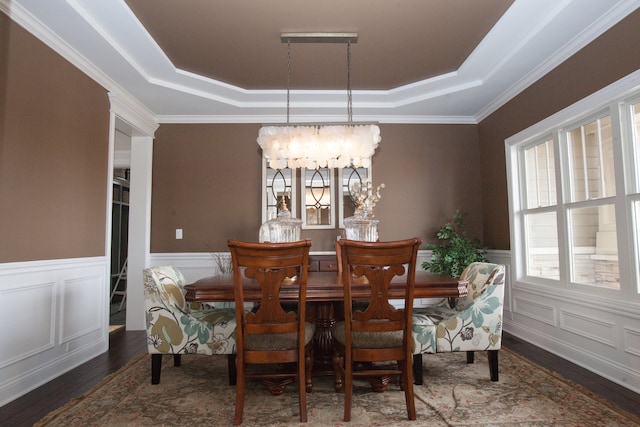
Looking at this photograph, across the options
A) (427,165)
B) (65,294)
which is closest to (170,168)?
(65,294)

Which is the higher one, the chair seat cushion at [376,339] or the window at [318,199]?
the window at [318,199]

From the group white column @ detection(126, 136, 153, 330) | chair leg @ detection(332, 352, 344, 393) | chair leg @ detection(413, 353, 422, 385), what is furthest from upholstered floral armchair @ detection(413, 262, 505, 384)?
white column @ detection(126, 136, 153, 330)

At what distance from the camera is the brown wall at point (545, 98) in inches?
102

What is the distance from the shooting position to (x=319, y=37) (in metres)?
3.13

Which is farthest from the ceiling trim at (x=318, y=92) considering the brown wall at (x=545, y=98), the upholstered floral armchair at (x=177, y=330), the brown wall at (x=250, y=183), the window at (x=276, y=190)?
the upholstered floral armchair at (x=177, y=330)

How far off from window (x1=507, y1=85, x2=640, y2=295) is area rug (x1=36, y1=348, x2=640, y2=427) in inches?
38.0

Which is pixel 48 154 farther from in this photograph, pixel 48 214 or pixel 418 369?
pixel 418 369

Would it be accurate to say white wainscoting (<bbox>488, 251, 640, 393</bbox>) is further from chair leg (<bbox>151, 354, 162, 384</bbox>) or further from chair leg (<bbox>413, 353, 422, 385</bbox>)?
chair leg (<bbox>151, 354, 162, 384</bbox>)

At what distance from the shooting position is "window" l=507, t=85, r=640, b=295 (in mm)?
2631

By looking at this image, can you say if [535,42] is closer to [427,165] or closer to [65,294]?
[427,165]

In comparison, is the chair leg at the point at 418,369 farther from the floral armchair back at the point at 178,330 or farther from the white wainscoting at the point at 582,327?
the white wainscoting at the point at 582,327

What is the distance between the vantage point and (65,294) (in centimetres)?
297

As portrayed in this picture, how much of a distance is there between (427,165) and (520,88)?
4.39ft

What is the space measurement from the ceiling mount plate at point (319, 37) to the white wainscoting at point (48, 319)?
8.40 feet
